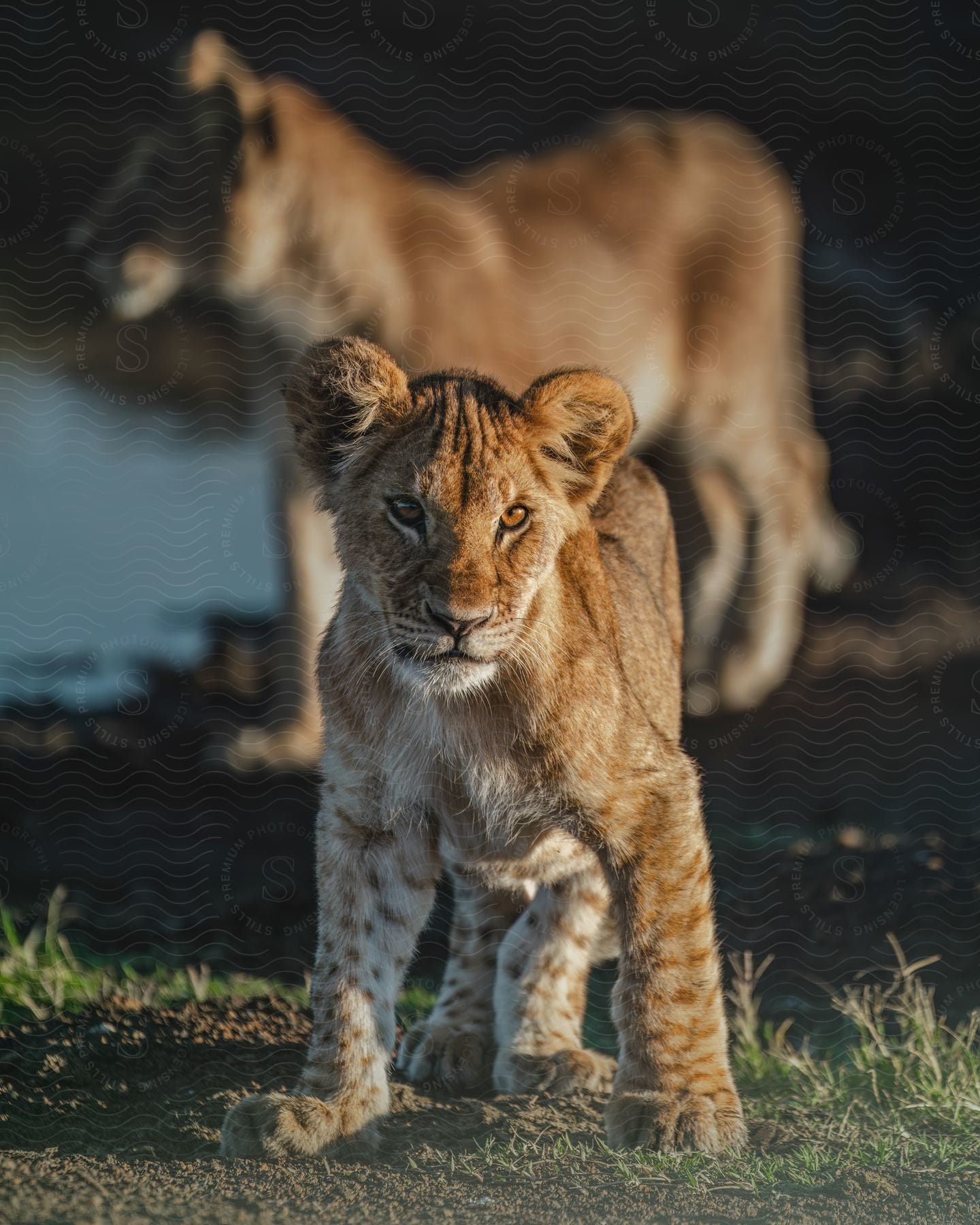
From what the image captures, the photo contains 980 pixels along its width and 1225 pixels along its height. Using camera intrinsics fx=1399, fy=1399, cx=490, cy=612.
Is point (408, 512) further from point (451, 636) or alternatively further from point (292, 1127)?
point (292, 1127)

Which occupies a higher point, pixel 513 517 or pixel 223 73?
pixel 223 73

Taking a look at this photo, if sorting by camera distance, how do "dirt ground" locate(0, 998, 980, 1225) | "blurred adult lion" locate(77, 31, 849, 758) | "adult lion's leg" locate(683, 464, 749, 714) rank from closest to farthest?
"dirt ground" locate(0, 998, 980, 1225) < "blurred adult lion" locate(77, 31, 849, 758) < "adult lion's leg" locate(683, 464, 749, 714)

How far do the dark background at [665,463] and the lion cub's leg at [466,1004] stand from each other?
1.06m

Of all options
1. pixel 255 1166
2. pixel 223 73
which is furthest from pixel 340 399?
pixel 223 73

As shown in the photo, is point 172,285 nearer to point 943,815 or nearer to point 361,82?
point 361,82

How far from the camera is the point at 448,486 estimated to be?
2.33 meters

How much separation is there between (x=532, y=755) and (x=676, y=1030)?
0.56 metres

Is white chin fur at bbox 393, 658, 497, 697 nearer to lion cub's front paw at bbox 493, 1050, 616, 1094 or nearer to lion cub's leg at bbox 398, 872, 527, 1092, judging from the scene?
lion cub's leg at bbox 398, 872, 527, 1092

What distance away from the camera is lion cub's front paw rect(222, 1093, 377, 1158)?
239 cm

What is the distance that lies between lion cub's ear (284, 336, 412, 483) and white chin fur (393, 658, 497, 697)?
1.38ft

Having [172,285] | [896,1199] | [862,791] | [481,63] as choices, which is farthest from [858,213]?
[896,1199]

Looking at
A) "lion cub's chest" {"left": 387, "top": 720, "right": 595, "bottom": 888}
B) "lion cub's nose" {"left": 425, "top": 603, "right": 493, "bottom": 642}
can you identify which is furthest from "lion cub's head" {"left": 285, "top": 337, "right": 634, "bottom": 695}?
"lion cub's chest" {"left": 387, "top": 720, "right": 595, "bottom": 888}

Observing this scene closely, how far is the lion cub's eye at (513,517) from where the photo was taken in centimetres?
237

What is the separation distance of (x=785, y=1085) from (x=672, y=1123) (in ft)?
2.51
